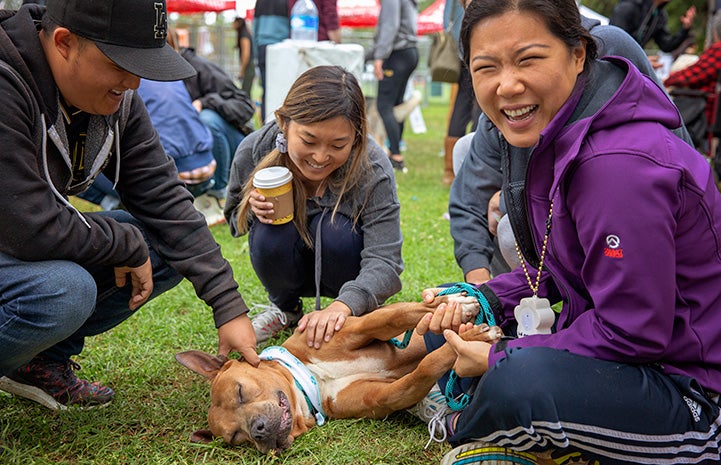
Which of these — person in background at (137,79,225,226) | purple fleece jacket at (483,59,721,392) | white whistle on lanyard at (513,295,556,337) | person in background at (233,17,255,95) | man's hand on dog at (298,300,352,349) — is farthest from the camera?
person in background at (233,17,255,95)

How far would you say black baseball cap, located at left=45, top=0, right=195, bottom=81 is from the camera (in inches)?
91.0

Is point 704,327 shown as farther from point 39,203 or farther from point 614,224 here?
point 39,203

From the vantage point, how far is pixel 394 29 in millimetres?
8648

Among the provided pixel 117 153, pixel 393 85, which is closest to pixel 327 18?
pixel 393 85

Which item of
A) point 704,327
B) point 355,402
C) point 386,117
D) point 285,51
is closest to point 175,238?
point 355,402

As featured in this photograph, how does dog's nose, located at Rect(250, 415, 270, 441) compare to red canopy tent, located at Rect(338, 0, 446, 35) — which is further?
red canopy tent, located at Rect(338, 0, 446, 35)

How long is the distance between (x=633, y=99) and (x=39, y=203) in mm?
1835

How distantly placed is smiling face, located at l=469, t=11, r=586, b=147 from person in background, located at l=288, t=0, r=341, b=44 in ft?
22.0

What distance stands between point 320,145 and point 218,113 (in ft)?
10.5

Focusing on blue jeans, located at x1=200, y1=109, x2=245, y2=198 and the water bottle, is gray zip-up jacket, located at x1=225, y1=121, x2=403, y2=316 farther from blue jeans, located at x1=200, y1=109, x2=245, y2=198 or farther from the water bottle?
the water bottle

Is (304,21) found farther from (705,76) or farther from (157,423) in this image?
(157,423)

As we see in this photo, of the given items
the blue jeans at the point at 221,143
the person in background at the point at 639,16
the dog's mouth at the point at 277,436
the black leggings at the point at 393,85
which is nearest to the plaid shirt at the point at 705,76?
the person in background at the point at 639,16

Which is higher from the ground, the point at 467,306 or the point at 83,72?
the point at 83,72

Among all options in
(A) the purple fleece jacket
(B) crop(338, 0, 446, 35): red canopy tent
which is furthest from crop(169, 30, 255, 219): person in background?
(B) crop(338, 0, 446, 35): red canopy tent
